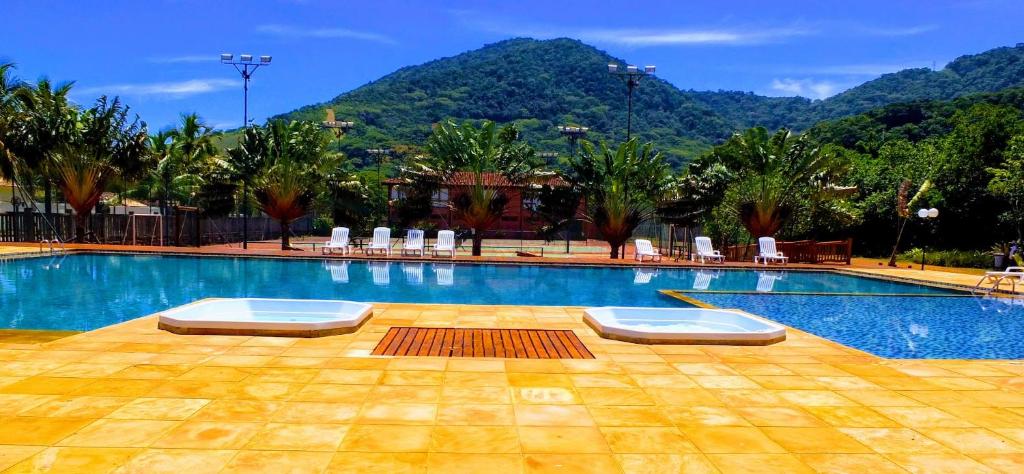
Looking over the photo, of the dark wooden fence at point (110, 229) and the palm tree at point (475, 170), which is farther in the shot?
the dark wooden fence at point (110, 229)

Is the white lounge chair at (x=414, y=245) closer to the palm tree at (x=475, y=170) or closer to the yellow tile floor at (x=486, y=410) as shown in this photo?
the palm tree at (x=475, y=170)

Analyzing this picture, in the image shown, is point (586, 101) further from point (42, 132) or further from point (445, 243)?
point (42, 132)

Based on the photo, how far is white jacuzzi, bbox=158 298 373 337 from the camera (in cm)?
650

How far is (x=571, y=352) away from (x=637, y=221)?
14.6m

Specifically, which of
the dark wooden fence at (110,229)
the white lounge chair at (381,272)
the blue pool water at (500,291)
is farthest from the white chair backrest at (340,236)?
the dark wooden fence at (110,229)

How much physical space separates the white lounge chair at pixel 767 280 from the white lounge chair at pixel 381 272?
830 cm

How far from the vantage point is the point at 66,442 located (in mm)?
3463

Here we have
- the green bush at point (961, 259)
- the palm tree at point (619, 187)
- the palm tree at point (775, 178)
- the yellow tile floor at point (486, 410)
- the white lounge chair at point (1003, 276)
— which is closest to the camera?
the yellow tile floor at point (486, 410)

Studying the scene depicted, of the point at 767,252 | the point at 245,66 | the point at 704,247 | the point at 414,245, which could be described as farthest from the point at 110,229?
the point at 767,252

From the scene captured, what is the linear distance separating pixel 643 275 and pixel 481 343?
10.7 meters

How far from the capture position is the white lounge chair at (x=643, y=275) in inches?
591

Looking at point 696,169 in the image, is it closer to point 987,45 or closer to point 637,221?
point 637,221

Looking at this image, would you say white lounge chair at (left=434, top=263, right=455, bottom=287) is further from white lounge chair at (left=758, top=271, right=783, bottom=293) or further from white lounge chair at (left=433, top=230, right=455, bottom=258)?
white lounge chair at (left=758, top=271, right=783, bottom=293)

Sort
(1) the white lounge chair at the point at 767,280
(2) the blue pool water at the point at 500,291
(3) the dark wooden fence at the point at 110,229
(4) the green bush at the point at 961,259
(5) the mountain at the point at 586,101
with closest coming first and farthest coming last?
(2) the blue pool water at the point at 500,291, (1) the white lounge chair at the point at 767,280, (4) the green bush at the point at 961,259, (3) the dark wooden fence at the point at 110,229, (5) the mountain at the point at 586,101
